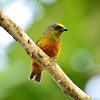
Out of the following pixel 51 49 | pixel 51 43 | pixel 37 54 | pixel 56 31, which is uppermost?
pixel 56 31

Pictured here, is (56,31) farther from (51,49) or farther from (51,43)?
(51,49)

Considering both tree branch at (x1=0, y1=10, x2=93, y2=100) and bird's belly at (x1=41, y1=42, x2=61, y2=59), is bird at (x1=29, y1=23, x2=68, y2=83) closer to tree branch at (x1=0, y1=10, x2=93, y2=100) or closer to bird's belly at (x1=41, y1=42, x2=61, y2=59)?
bird's belly at (x1=41, y1=42, x2=61, y2=59)

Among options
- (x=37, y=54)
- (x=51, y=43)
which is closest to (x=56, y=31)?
(x=51, y=43)

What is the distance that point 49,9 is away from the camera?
8273mm

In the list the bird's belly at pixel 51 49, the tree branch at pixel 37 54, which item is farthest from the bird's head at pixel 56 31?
the tree branch at pixel 37 54

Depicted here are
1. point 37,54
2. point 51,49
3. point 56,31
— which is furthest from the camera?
point 56,31

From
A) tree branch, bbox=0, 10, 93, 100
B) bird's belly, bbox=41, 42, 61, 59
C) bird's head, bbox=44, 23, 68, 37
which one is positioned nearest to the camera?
tree branch, bbox=0, 10, 93, 100

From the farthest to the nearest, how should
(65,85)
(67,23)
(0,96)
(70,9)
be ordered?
(70,9) → (67,23) → (0,96) → (65,85)

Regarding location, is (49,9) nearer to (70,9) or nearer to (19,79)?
(70,9)

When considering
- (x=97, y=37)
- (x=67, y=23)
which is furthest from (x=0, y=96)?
(x=97, y=37)

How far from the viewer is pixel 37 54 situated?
3428 millimetres

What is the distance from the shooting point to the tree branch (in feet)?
10.7

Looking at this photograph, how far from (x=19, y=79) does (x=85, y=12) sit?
3.36 metres

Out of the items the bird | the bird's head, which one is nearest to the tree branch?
the bird
